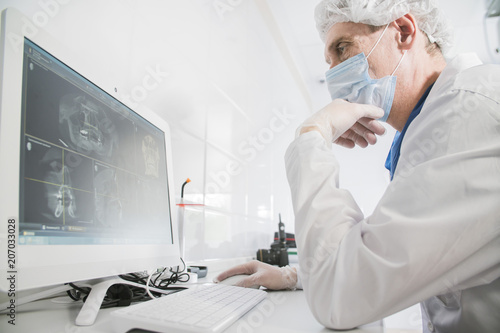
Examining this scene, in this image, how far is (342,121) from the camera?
0.98 metres

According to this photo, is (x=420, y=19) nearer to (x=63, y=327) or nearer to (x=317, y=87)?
(x=63, y=327)

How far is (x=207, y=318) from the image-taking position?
550 millimetres

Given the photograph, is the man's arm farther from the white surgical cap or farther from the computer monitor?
the white surgical cap

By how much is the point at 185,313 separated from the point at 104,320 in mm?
177

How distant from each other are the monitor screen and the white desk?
15cm

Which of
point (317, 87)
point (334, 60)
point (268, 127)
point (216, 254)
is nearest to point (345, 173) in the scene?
point (317, 87)

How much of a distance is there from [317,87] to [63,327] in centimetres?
486

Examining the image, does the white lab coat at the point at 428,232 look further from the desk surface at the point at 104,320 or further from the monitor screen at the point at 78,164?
the monitor screen at the point at 78,164

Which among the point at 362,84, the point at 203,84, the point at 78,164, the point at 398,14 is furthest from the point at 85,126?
the point at 203,84

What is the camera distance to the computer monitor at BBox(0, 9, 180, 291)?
0.48 metres

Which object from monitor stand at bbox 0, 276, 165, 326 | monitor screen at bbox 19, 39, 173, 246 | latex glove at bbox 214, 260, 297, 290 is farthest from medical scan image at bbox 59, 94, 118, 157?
latex glove at bbox 214, 260, 297, 290

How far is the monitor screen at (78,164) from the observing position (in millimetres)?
525

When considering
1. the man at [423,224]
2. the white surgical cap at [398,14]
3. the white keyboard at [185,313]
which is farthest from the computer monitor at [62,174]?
the white surgical cap at [398,14]

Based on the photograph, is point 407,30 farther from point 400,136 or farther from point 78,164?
point 78,164
